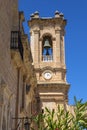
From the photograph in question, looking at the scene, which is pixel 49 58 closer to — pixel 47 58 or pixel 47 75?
pixel 47 58

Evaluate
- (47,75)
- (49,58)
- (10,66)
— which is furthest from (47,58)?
(10,66)

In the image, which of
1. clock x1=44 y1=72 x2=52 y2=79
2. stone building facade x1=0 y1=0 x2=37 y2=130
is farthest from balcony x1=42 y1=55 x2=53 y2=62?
stone building facade x1=0 y1=0 x2=37 y2=130

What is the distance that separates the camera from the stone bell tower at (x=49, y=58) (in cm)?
3028

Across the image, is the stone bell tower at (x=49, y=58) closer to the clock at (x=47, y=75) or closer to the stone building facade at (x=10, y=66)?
the clock at (x=47, y=75)

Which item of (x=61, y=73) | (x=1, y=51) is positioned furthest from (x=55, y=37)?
(x=1, y=51)

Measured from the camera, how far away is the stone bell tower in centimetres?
3028

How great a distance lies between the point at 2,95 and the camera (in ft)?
41.0

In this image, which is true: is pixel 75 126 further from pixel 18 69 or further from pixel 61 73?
pixel 61 73

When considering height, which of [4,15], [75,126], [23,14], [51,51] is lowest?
[75,126]

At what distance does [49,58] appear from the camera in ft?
107

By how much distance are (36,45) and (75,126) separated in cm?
1850

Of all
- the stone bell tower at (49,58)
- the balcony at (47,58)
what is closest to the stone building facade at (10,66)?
the stone bell tower at (49,58)

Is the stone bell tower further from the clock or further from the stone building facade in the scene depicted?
the stone building facade

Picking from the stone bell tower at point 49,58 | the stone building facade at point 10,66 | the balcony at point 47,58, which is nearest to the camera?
the stone building facade at point 10,66
